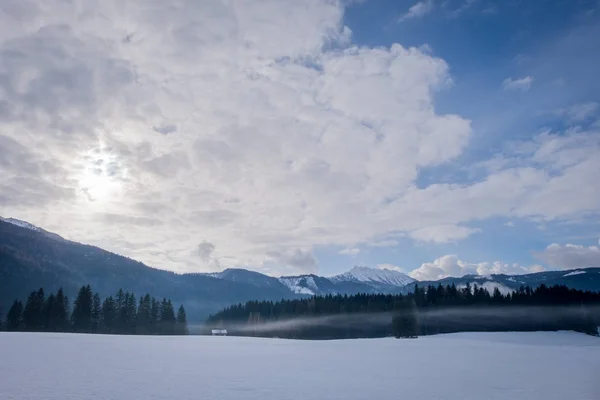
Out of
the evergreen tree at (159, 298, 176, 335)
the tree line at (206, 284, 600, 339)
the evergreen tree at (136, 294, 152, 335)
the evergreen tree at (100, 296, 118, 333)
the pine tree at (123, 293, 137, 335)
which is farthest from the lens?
the tree line at (206, 284, 600, 339)

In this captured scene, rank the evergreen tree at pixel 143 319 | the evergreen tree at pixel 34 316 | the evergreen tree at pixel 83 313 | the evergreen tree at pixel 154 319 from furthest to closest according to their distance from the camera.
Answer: the evergreen tree at pixel 154 319
the evergreen tree at pixel 143 319
the evergreen tree at pixel 83 313
the evergreen tree at pixel 34 316

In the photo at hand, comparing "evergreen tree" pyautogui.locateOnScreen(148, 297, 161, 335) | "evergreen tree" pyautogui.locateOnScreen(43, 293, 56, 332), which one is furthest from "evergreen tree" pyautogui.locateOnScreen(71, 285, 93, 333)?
"evergreen tree" pyautogui.locateOnScreen(148, 297, 161, 335)

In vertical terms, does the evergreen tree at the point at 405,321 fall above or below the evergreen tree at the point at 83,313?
below

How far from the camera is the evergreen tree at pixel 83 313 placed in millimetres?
99125

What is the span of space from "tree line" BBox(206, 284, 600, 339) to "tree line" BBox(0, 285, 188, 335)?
143ft

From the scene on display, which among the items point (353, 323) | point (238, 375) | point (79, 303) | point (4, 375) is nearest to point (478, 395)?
point (238, 375)

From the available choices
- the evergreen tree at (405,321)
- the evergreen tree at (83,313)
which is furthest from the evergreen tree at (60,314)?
the evergreen tree at (405,321)

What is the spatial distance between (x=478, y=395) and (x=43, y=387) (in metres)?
21.5

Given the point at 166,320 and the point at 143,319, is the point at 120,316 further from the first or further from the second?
the point at 166,320

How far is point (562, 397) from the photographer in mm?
21641

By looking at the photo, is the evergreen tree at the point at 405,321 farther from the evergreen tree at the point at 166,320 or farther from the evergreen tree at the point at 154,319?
the evergreen tree at the point at 154,319

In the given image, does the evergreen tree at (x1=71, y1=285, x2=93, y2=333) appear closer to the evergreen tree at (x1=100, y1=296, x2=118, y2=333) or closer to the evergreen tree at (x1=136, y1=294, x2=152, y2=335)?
the evergreen tree at (x1=100, y1=296, x2=118, y2=333)

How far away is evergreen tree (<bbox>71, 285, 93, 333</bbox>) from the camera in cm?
9912

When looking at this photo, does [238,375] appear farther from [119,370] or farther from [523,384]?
[523,384]
